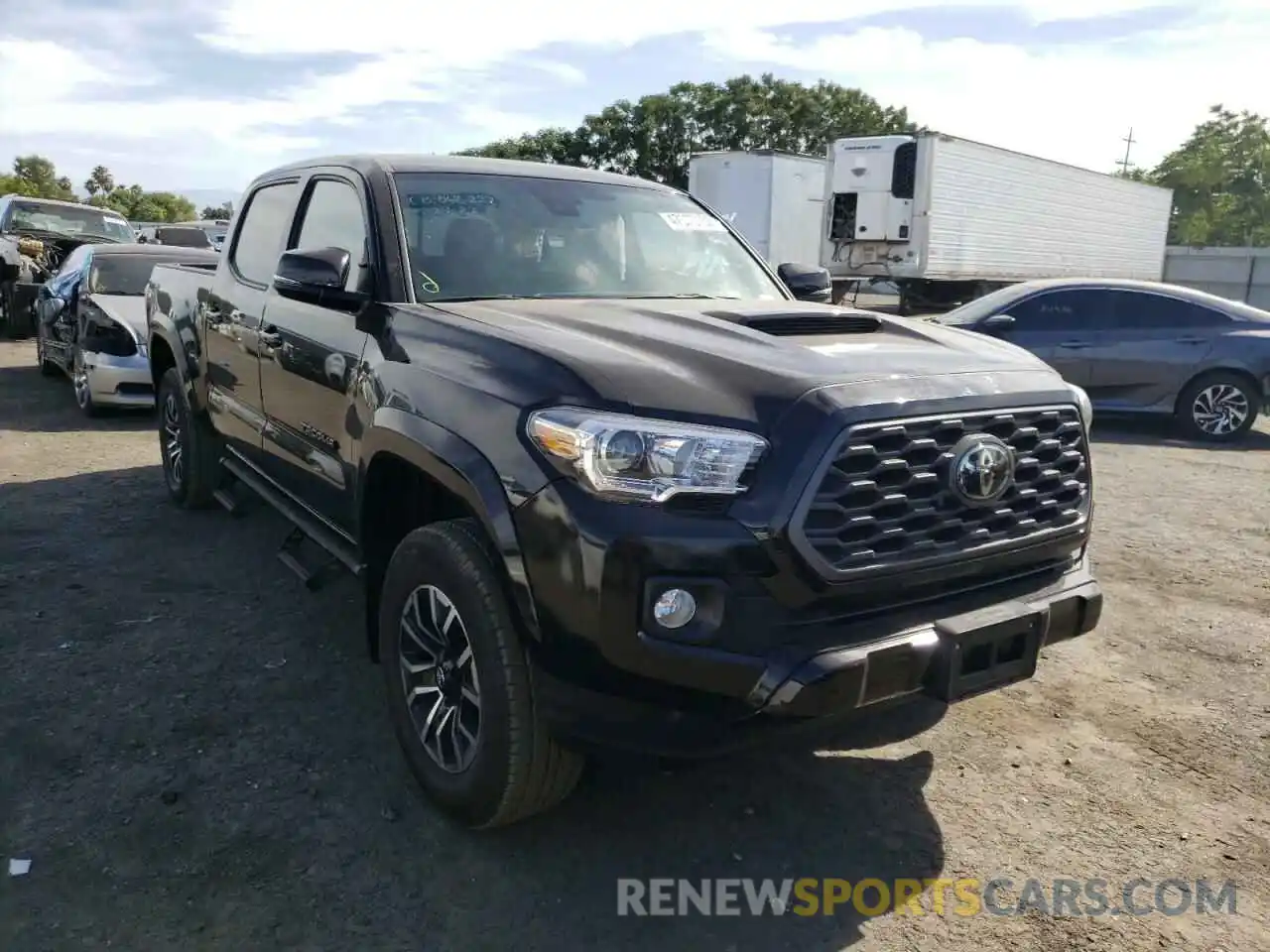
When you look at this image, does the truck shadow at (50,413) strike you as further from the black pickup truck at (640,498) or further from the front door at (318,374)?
the black pickup truck at (640,498)

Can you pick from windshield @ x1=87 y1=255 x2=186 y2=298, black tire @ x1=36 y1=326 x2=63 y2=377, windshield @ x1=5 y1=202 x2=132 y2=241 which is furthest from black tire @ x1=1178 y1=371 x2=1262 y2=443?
windshield @ x1=5 y1=202 x2=132 y2=241

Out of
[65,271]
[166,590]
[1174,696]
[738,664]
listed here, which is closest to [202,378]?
[166,590]

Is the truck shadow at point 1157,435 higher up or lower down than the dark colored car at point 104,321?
lower down

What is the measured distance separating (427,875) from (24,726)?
175cm

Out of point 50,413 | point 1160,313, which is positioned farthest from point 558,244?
point 1160,313

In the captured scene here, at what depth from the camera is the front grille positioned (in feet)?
8.11

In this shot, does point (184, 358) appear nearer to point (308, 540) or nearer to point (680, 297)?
point (308, 540)

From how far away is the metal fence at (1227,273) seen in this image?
3428cm

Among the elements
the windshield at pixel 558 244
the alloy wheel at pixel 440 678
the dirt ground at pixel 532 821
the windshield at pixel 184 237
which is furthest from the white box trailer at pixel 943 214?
the alloy wheel at pixel 440 678

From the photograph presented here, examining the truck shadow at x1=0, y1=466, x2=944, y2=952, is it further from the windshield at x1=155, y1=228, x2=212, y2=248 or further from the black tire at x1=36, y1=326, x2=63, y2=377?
the windshield at x1=155, y1=228, x2=212, y2=248

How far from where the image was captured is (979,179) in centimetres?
2059

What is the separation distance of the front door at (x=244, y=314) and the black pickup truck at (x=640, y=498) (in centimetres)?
Result: 85

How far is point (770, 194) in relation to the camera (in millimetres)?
20922

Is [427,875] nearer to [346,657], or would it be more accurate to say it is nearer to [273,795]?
[273,795]
